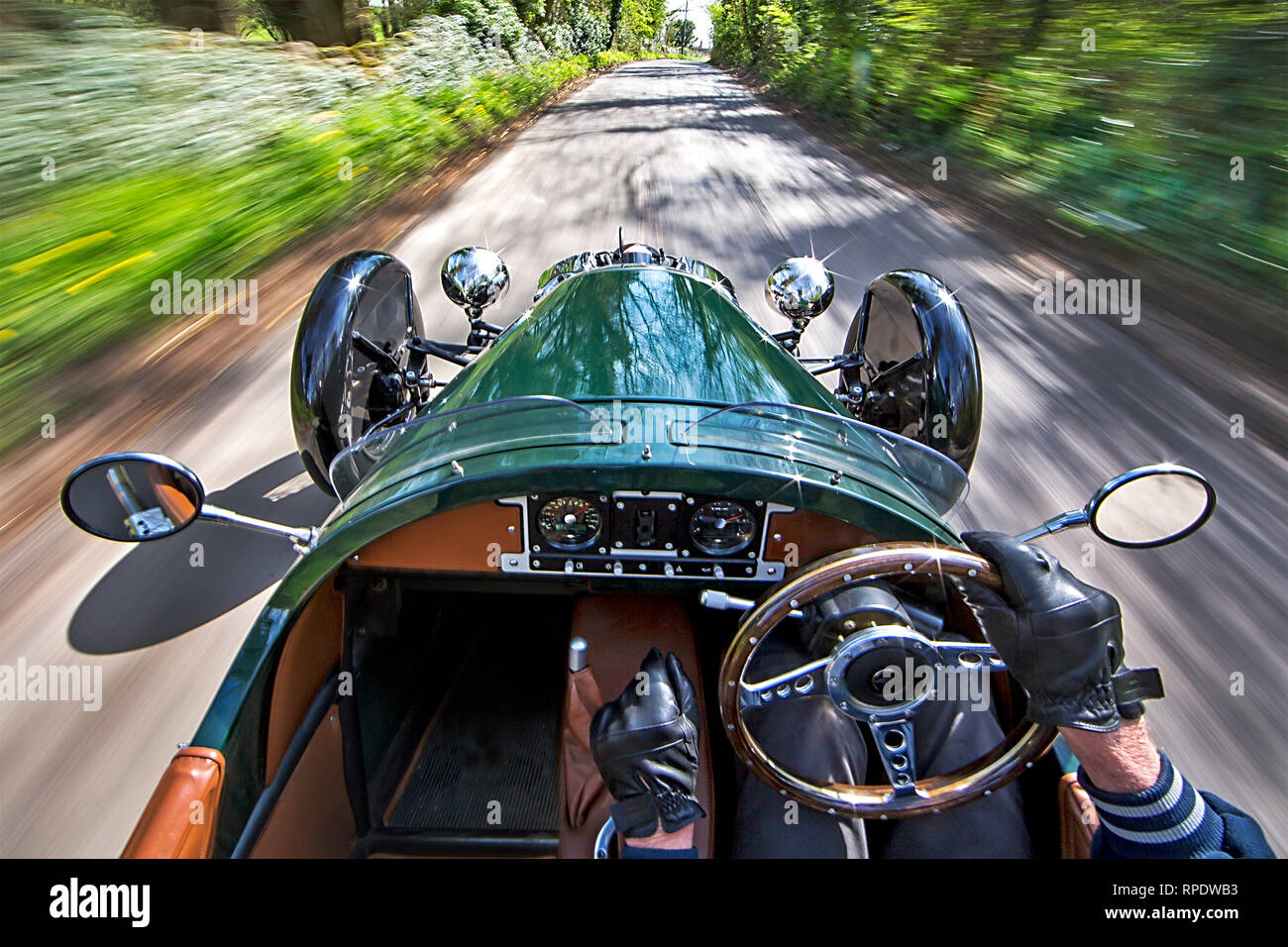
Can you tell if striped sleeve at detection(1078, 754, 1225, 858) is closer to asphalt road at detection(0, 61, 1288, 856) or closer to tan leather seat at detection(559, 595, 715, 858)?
tan leather seat at detection(559, 595, 715, 858)

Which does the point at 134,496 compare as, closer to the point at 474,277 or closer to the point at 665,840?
the point at 665,840

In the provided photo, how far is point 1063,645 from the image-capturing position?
1.21 metres

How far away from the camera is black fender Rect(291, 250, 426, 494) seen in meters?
3.15

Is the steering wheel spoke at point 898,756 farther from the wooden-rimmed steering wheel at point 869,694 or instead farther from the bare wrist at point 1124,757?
the bare wrist at point 1124,757

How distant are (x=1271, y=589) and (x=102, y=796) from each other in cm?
464

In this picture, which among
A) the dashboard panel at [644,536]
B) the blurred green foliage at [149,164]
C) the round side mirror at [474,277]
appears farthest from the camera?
the blurred green foliage at [149,164]

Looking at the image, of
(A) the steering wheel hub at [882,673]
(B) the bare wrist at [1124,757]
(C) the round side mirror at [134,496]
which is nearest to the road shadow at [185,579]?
(C) the round side mirror at [134,496]

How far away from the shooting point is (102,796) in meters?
2.32

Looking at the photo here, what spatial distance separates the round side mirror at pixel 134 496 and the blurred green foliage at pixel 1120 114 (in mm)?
6816

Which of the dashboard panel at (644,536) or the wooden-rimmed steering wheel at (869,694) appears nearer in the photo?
the wooden-rimmed steering wheel at (869,694)

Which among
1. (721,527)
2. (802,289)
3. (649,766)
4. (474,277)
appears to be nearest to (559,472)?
(721,527)

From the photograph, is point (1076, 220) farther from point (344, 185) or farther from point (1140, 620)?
point (344, 185)

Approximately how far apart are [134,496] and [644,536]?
3.82ft

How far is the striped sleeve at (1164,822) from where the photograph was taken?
1.25 meters
